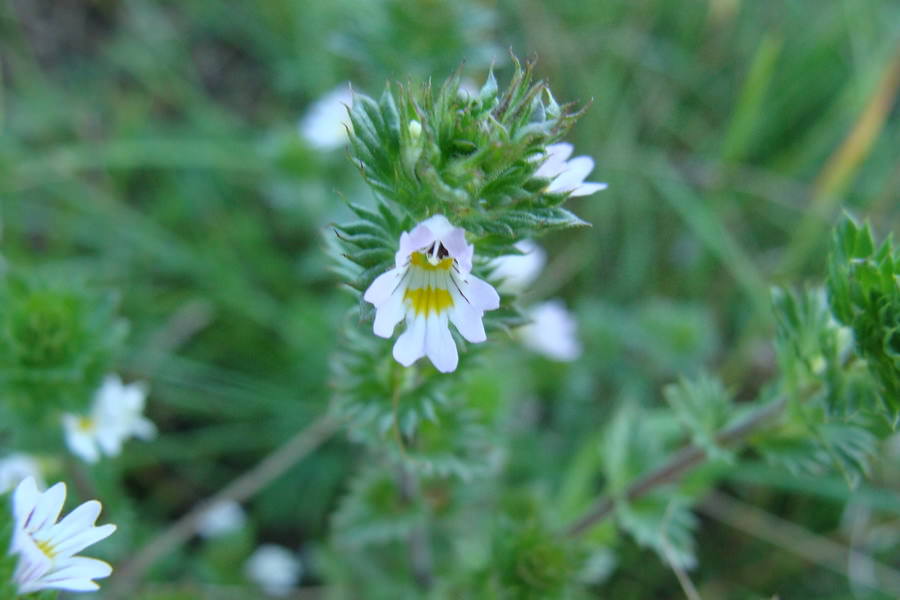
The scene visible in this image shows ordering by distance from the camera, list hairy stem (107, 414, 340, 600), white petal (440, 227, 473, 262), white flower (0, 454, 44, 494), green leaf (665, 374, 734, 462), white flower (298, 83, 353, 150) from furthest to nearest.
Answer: white flower (298, 83, 353, 150) → hairy stem (107, 414, 340, 600) → white flower (0, 454, 44, 494) → green leaf (665, 374, 734, 462) → white petal (440, 227, 473, 262)

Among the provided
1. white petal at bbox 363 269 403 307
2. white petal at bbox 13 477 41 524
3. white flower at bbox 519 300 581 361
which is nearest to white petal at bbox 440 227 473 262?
white petal at bbox 363 269 403 307

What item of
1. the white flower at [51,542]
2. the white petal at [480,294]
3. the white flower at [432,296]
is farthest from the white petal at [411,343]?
the white flower at [51,542]

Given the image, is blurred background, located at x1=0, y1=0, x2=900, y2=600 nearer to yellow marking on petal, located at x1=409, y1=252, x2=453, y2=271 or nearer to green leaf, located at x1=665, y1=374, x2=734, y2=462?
green leaf, located at x1=665, y1=374, x2=734, y2=462

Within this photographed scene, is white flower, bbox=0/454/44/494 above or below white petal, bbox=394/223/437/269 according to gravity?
above

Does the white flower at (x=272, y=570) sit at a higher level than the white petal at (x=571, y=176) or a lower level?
higher

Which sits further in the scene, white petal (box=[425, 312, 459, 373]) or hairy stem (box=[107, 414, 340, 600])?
hairy stem (box=[107, 414, 340, 600])

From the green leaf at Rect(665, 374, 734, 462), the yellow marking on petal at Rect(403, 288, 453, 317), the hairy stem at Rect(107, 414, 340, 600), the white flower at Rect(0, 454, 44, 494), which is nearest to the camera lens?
the yellow marking on petal at Rect(403, 288, 453, 317)

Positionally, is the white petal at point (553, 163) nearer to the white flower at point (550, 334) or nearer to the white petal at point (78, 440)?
the white flower at point (550, 334)

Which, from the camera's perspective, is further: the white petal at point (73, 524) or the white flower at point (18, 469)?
the white flower at point (18, 469)

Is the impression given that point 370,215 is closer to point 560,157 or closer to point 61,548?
point 560,157
